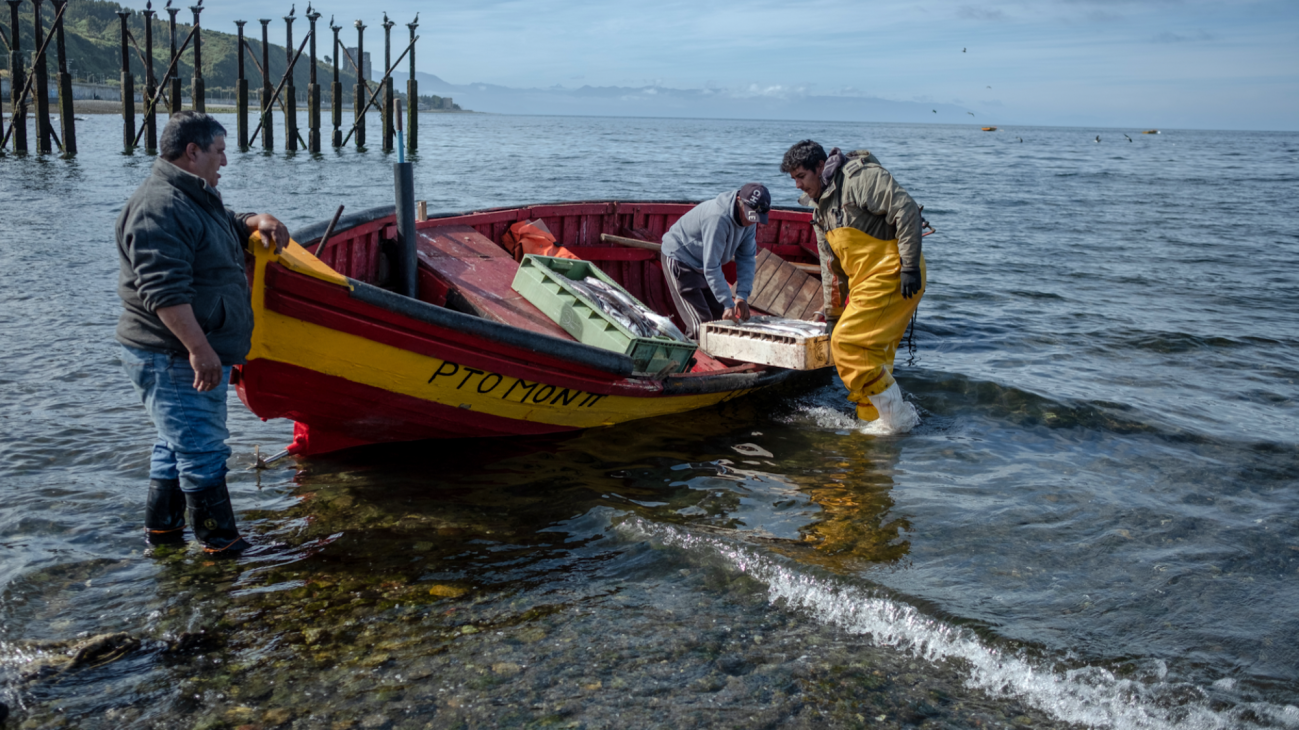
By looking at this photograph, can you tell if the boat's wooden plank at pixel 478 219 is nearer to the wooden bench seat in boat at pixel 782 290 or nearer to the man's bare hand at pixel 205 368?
the wooden bench seat in boat at pixel 782 290

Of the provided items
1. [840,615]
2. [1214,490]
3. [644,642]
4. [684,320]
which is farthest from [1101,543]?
[684,320]

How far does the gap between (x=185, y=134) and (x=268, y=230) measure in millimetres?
752

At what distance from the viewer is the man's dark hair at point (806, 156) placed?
6.57 meters

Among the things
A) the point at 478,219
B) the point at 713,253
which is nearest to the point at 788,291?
the point at 713,253

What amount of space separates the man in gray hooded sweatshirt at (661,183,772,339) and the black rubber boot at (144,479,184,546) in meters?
4.60

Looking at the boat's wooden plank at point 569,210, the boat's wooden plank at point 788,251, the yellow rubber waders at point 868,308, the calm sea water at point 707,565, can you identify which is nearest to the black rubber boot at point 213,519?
the calm sea water at point 707,565

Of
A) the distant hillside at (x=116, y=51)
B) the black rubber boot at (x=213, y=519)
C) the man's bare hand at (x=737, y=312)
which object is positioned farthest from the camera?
the distant hillside at (x=116, y=51)

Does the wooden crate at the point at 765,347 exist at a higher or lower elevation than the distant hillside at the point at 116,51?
lower

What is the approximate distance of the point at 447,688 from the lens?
3.88m

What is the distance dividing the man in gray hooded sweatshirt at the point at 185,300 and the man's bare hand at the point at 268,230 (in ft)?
0.42

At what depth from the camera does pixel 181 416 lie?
4.18m

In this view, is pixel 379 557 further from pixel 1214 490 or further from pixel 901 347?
pixel 901 347

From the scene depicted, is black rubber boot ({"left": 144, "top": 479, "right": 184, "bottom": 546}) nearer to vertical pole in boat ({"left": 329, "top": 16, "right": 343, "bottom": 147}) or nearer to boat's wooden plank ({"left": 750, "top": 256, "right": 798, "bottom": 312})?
boat's wooden plank ({"left": 750, "top": 256, "right": 798, "bottom": 312})

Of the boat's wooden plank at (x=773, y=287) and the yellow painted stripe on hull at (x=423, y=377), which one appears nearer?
the yellow painted stripe on hull at (x=423, y=377)
